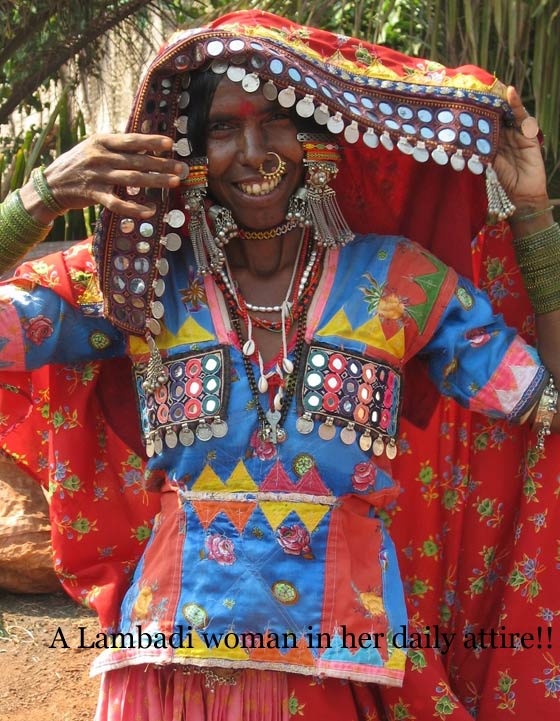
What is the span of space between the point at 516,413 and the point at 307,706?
864mm

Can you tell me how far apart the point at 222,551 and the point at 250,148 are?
936 millimetres

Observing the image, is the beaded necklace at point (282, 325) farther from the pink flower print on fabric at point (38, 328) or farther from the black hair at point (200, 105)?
the pink flower print on fabric at point (38, 328)

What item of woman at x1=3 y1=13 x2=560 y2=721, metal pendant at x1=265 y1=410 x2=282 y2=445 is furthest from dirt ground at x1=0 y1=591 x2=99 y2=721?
metal pendant at x1=265 y1=410 x2=282 y2=445

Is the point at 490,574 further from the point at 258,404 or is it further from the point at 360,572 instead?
the point at 258,404

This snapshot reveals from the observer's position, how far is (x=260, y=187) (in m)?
2.51

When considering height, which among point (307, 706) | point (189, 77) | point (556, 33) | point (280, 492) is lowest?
point (307, 706)

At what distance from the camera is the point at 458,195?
2750 mm

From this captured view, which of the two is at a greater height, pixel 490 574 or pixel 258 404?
pixel 258 404

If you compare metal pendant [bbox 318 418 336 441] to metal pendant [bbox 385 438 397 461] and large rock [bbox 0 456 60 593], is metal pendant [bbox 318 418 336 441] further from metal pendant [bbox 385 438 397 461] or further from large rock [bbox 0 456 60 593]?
large rock [bbox 0 456 60 593]

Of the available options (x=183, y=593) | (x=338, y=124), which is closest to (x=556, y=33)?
(x=338, y=124)

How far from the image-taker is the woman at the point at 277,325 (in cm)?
248

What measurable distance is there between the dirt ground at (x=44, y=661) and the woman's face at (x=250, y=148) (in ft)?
6.82

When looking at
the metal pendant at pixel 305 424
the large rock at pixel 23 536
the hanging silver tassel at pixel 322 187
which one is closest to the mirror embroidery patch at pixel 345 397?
the metal pendant at pixel 305 424

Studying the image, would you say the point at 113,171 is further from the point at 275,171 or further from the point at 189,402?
the point at 189,402
